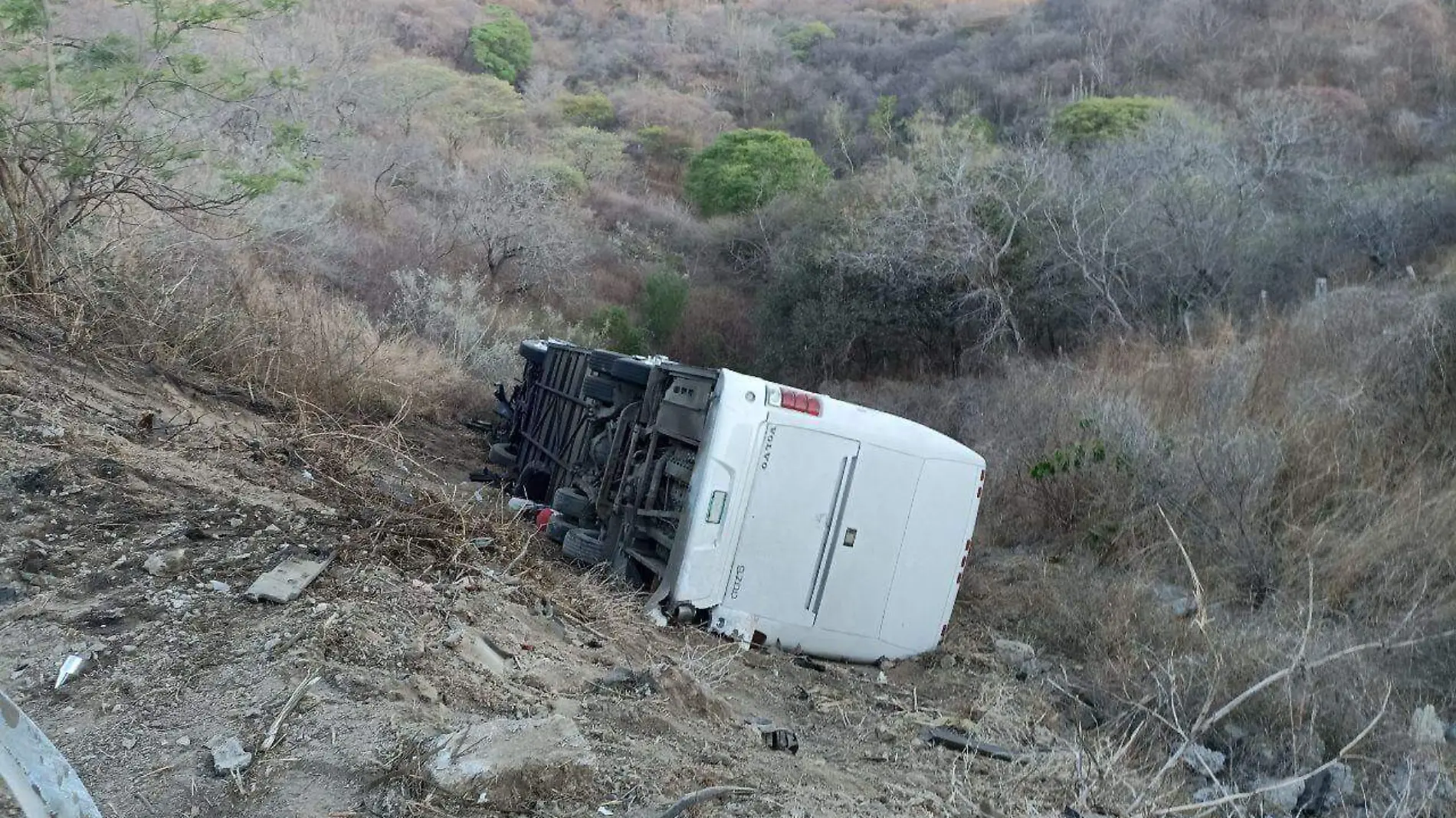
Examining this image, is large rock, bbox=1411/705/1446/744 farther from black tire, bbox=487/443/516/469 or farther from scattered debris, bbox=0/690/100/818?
black tire, bbox=487/443/516/469

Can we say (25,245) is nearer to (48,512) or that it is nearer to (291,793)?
(48,512)

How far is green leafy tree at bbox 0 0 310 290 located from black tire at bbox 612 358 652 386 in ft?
14.4

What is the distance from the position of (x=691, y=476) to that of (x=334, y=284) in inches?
696

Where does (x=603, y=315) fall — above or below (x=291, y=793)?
below

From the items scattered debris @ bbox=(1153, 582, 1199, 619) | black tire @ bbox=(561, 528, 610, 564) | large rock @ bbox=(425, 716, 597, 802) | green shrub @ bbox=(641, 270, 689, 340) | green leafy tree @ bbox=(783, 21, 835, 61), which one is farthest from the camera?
green leafy tree @ bbox=(783, 21, 835, 61)

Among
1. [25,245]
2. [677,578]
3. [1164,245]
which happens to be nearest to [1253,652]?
[677,578]

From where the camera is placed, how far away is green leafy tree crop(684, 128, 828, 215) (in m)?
40.0

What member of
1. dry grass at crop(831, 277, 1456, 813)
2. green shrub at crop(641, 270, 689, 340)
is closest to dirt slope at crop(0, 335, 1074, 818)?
dry grass at crop(831, 277, 1456, 813)

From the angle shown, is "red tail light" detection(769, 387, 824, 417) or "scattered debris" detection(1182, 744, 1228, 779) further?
"red tail light" detection(769, 387, 824, 417)

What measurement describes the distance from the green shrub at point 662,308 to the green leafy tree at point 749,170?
7.97 meters

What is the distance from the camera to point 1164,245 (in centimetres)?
1969

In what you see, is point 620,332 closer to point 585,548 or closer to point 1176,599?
point 1176,599

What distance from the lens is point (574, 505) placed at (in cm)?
838

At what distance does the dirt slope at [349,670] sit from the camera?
13.5 feet
